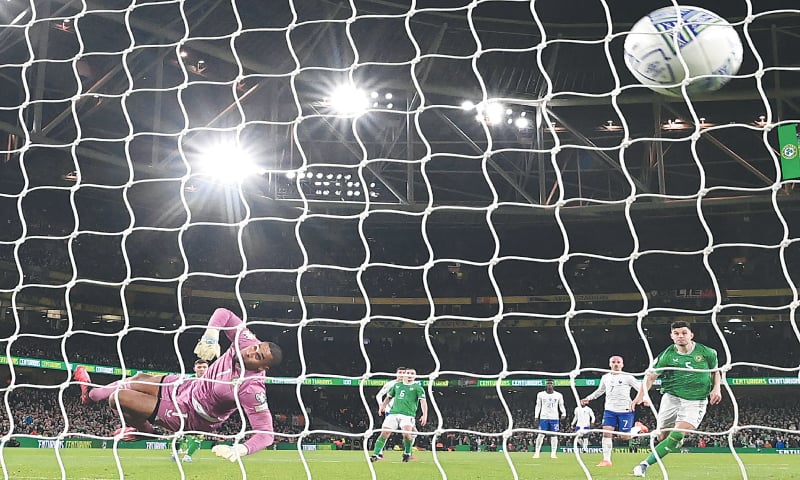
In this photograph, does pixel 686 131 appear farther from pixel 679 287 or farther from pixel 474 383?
pixel 474 383

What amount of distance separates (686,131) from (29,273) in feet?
51.8

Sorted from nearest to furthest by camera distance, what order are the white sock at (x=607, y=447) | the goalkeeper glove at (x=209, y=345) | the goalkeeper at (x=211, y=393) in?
the goalkeeper glove at (x=209, y=345) < the goalkeeper at (x=211, y=393) < the white sock at (x=607, y=447)

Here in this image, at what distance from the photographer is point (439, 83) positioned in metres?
14.5

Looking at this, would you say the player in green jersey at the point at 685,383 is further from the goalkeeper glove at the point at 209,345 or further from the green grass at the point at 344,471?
the goalkeeper glove at the point at 209,345

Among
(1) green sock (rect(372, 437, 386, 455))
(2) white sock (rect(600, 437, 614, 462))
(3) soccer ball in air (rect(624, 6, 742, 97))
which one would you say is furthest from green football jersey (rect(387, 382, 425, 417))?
(3) soccer ball in air (rect(624, 6, 742, 97))

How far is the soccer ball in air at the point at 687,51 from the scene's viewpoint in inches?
154

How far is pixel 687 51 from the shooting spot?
3.94 meters

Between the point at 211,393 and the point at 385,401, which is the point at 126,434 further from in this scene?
the point at 385,401

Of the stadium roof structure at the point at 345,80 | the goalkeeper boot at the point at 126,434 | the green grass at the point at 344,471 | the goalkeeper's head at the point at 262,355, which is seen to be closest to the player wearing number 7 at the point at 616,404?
the green grass at the point at 344,471

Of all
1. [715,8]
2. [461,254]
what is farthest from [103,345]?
[715,8]

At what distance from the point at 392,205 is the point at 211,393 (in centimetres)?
898

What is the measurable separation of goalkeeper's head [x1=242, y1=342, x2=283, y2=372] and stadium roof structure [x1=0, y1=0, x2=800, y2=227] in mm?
4770

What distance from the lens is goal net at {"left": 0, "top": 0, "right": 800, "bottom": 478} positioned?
1276 centimetres

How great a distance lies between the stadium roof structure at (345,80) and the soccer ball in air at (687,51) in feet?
19.0
